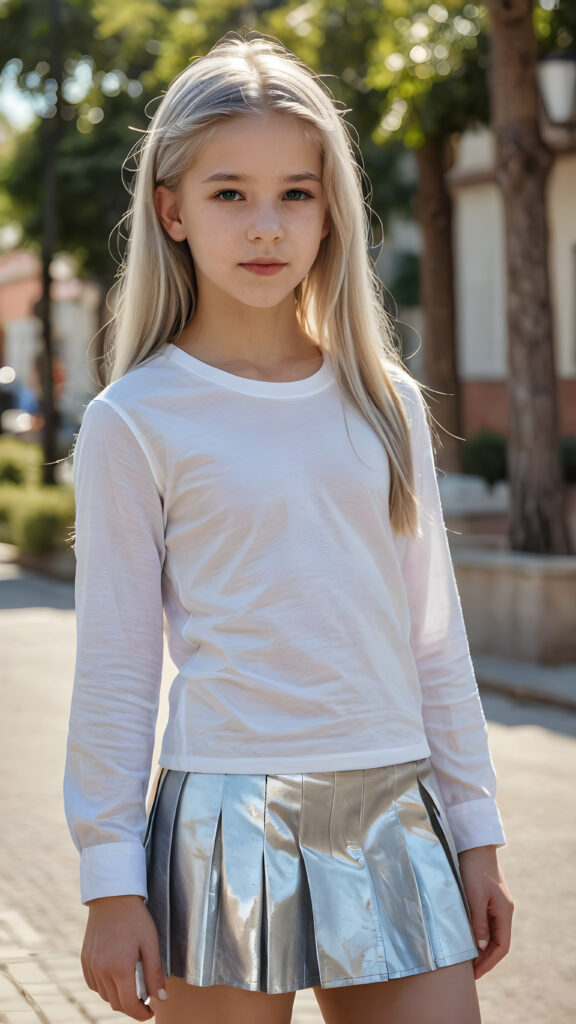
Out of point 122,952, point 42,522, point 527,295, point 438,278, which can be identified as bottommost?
point 42,522

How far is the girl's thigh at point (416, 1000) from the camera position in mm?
1896

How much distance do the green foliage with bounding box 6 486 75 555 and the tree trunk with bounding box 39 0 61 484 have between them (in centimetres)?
337

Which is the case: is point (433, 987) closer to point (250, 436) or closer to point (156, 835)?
point (156, 835)

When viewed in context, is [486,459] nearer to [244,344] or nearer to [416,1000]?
[244,344]

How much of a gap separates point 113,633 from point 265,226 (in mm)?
584

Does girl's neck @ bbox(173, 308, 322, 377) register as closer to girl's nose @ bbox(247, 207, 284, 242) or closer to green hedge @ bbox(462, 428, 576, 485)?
girl's nose @ bbox(247, 207, 284, 242)

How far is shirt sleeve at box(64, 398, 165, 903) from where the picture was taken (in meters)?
1.92

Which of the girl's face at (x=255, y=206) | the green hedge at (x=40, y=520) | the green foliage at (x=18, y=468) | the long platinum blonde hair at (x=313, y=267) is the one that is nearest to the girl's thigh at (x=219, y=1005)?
the long platinum blonde hair at (x=313, y=267)

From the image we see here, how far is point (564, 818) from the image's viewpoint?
5.70 metres

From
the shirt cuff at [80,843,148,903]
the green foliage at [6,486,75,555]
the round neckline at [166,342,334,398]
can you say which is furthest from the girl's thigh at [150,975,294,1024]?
the green foliage at [6,486,75,555]

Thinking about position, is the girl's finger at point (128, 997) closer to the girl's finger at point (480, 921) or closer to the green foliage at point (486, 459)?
the girl's finger at point (480, 921)

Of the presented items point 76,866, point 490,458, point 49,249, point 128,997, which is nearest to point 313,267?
point 128,997

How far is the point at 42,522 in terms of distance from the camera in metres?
14.8

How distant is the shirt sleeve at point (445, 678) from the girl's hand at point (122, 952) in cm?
49
